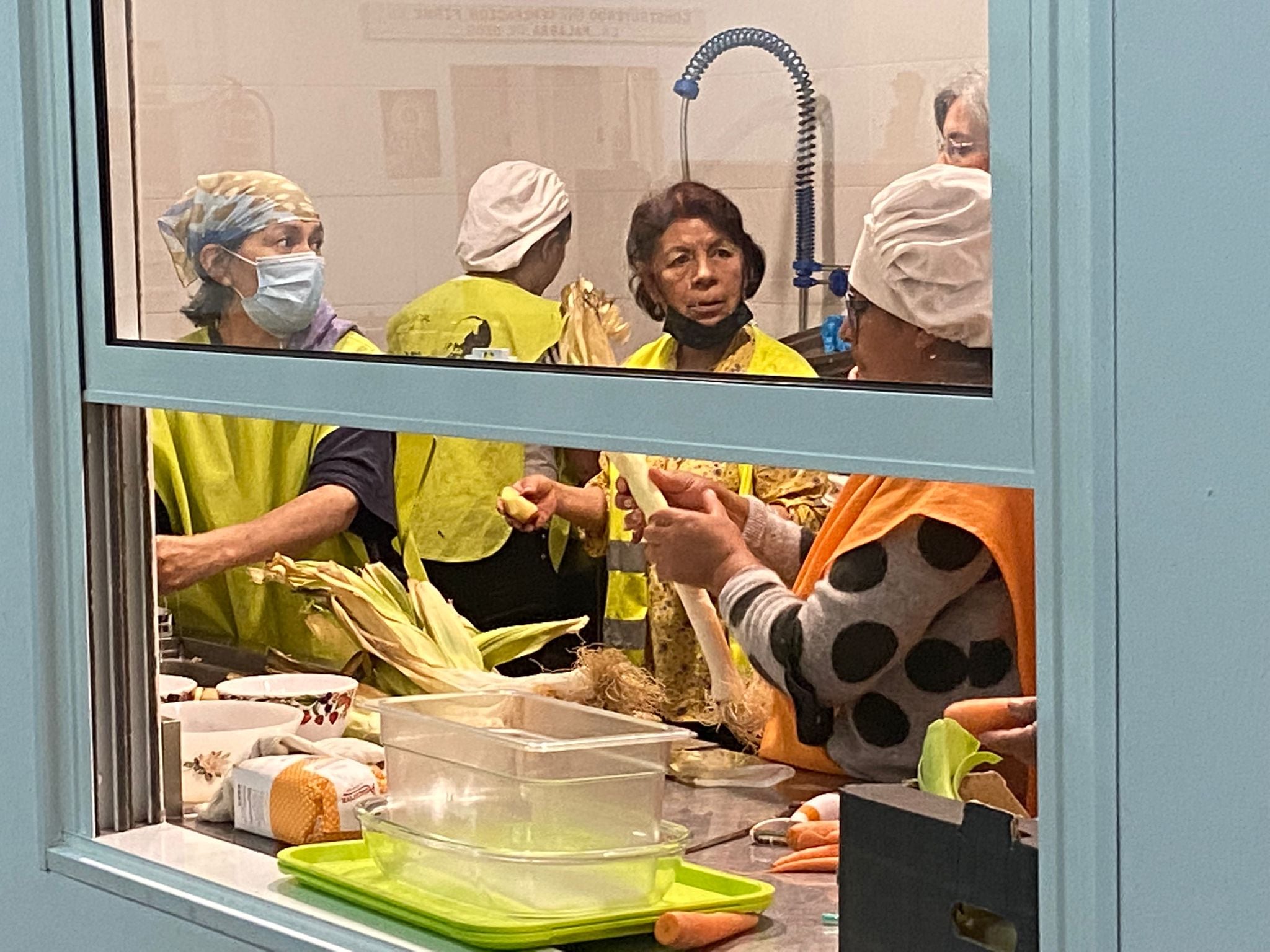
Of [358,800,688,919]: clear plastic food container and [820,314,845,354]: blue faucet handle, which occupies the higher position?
[820,314,845,354]: blue faucet handle

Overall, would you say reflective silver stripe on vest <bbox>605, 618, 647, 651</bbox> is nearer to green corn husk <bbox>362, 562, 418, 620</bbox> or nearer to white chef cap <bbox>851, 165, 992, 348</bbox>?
green corn husk <bbox>362, 562, 418, 620</bbox>

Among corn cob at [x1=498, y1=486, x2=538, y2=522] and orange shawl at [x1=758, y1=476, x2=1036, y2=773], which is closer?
orange shawl at [x1=758, y1=476, x2=1036, y2=773]

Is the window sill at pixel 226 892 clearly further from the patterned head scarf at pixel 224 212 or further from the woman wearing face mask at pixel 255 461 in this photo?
the patterned head scarf at pixel 224 212

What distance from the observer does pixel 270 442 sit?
1788 mm

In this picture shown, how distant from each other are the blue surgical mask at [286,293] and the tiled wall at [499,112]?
2cm

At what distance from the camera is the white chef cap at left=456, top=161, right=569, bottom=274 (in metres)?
0.82

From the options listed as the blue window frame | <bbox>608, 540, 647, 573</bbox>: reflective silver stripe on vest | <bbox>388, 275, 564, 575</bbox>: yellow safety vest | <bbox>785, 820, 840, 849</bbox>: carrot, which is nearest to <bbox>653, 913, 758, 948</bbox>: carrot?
<bbox>785, 820, 840, 849</bbox>: carrot

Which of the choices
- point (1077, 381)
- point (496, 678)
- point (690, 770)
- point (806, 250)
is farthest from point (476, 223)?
point (496, 678)

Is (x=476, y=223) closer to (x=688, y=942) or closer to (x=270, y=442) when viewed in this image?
(x=688, y=942)

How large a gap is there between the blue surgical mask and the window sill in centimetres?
31

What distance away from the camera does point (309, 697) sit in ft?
4.12

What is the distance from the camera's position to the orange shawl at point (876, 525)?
3.25 ft

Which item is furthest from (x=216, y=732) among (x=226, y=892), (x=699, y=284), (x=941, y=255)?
(x=941, y=255)

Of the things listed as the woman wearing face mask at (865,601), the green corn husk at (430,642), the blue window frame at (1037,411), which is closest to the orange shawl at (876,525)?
the woman wearing face mask at (865,601)
